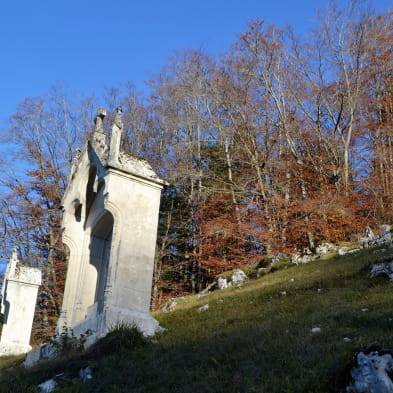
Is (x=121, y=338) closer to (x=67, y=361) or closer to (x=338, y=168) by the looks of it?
(x=67, y=361)

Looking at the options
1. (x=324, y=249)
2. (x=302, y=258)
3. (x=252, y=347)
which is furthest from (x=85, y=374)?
(x=324, y=249)

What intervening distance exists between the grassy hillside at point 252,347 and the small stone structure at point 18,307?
23.3 ft

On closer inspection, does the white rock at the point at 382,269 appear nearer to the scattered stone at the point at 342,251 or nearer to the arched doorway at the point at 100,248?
the scattered stone at the point at 342,251

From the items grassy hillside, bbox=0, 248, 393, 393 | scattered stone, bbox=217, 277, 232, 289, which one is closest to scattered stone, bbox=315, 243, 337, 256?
scattered stone, bbox=217, 277, 232, 289

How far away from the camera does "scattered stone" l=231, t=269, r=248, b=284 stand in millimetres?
17792

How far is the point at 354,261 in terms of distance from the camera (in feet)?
45.7

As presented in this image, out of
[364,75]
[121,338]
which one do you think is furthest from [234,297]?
[364,75]

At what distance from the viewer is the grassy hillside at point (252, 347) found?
6.06 metres

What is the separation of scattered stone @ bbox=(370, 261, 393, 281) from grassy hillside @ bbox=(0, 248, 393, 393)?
192 mm

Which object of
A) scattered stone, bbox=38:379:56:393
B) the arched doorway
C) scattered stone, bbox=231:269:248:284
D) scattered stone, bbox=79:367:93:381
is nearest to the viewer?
scattered stone, bbox=38:379:56:393

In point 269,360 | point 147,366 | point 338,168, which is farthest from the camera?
point 338,168

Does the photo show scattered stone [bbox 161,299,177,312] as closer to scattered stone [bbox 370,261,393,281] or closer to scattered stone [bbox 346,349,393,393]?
scattered stone [bbox 370,261,393,281]

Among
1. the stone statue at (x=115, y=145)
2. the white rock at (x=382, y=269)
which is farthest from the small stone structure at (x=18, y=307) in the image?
the white rock at (x=382, y=269)

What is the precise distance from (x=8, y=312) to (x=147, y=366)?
11184 mm
